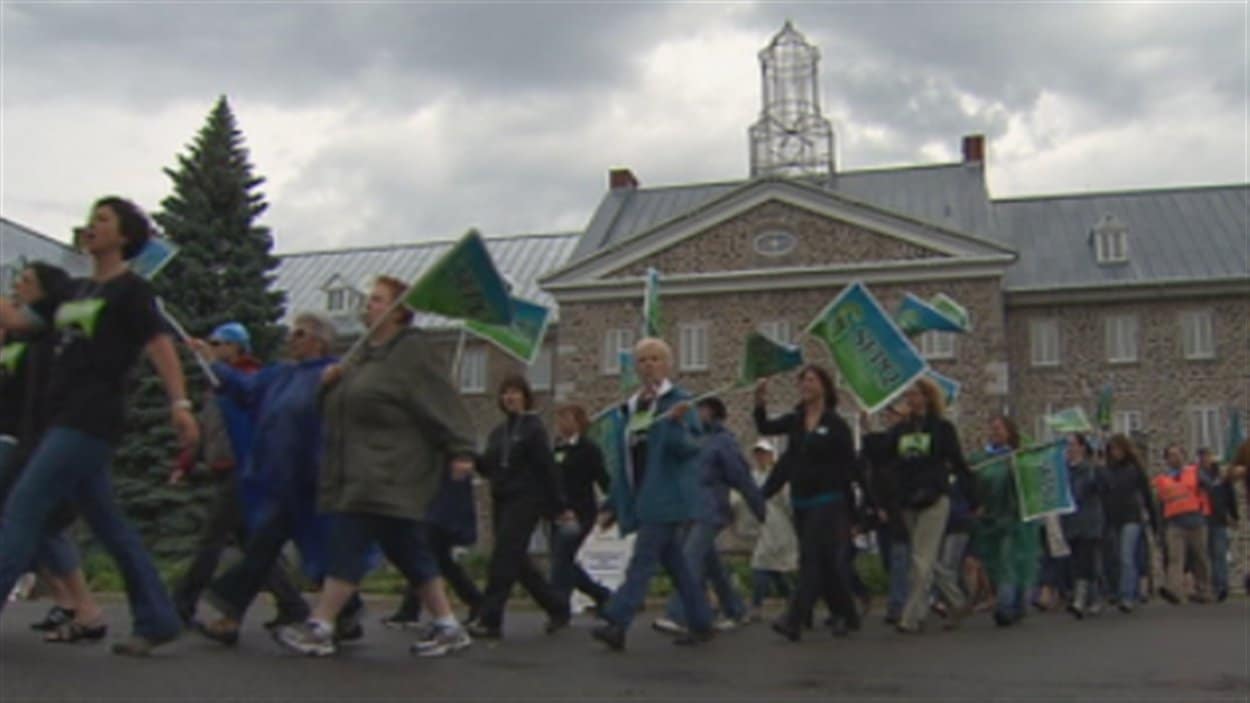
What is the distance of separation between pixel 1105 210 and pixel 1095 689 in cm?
4313

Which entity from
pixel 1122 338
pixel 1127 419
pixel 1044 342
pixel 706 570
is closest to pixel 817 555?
pixel 706 570

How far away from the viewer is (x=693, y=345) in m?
43.8

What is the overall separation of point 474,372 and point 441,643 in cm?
4151

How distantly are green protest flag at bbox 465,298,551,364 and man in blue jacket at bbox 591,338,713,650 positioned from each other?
7.47 feet

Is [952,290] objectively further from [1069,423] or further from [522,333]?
[522,333]

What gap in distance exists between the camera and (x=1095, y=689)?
24.9ft

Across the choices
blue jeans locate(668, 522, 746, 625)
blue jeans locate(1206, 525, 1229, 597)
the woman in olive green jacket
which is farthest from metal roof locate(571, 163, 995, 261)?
the woman in olive green jacket

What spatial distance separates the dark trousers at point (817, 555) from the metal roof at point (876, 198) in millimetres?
35567

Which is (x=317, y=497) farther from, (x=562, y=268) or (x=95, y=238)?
(x=562, y=268)

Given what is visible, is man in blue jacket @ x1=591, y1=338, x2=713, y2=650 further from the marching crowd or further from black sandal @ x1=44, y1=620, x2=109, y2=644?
black sandal @ x1=44, y1=620, x2=109, y2=644

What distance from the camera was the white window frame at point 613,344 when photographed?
4416cm

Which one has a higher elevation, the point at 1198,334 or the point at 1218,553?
the point at 1198,334

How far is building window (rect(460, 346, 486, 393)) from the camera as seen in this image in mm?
49000

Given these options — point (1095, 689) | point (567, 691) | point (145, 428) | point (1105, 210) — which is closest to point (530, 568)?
point (567, 691)
